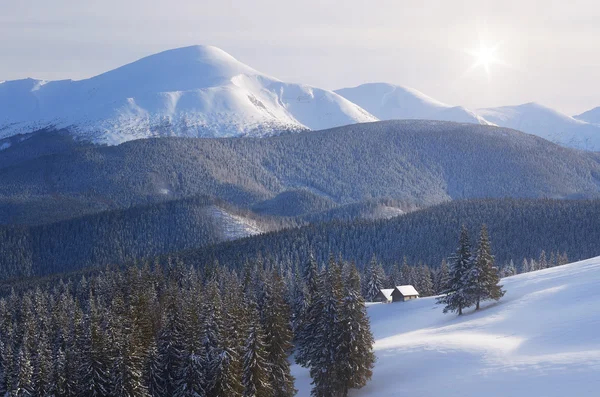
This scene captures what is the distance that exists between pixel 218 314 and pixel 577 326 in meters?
29.4

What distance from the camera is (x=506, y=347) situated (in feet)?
190

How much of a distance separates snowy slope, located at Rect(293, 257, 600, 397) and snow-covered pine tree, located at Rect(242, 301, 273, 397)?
8802 millimetres

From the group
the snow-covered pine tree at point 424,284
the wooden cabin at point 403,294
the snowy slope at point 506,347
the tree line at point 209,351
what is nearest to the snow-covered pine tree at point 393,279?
the snow-covered pine tree at point 424,284

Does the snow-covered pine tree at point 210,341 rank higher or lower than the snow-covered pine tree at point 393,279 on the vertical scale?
higher

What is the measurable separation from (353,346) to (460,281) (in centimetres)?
2482

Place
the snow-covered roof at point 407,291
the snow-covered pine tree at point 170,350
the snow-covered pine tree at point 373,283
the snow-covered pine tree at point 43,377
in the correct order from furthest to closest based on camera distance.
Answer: the snow-covered pine tree at point 373,283 < the snow-covered roof at point 407,291 < the snow-covered pine tree at point 170,350 < the snow-covered pine tree at point 43,377

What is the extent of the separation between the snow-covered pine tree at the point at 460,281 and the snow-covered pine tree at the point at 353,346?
22817 mm

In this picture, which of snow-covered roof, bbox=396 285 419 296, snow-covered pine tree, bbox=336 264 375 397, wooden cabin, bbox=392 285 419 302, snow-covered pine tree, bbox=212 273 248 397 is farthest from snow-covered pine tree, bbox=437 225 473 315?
snow-covered pine tree, bbox=212 273 248 397

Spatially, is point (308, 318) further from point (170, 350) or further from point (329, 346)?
point (170, 350)

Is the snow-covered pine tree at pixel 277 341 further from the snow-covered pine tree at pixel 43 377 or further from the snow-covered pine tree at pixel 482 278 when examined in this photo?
the snow-covered pine tree at pixel 482 278

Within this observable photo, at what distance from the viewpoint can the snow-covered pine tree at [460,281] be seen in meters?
78.1

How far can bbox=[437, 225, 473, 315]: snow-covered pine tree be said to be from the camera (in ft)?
256

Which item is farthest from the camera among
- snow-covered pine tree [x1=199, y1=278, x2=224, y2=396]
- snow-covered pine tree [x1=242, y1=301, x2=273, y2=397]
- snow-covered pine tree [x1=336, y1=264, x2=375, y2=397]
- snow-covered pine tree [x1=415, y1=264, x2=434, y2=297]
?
snow-covered pine tree [x1=415, y1=264, x2=434, y2=297]

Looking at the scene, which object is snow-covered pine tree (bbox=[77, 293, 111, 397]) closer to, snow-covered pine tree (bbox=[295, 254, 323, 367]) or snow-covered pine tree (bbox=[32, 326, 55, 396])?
snow-covered pine tree (bbox=[32, 326, 55, 396])
